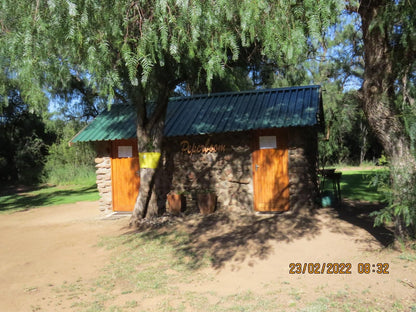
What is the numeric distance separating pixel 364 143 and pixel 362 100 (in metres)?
19.0

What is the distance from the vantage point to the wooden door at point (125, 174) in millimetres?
9234

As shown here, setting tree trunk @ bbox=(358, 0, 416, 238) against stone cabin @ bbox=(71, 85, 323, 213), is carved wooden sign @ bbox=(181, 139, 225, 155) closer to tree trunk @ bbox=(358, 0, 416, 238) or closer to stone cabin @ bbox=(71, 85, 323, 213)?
stone cabin @ bbox=(71, 85, 323, 213)

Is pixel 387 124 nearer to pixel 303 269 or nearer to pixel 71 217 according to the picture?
pixel 303 269

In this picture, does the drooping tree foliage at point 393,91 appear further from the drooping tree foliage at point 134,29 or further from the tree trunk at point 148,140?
the tree trunk at point 148,140

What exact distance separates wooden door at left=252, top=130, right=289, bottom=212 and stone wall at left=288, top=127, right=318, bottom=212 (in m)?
0.14

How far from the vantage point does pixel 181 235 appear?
6.63 metres

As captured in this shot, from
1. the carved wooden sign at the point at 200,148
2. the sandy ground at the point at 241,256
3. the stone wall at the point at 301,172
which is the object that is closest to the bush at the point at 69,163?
the sandy ground at the point at 241,256

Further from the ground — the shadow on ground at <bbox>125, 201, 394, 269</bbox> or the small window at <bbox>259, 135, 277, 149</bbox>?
the small window at <bbox>259, 135, 277, 149</bbox>

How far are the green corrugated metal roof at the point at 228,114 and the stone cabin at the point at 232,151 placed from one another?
0.02 meters

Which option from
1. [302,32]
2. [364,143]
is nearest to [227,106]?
[302,32]

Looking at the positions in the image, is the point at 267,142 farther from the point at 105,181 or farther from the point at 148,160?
the point at 105,181
